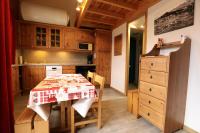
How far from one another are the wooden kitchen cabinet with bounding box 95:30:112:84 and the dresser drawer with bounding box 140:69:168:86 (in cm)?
238

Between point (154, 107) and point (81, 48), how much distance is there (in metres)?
3.23

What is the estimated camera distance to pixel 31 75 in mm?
3674

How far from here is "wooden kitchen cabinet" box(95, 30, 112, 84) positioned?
438 cm

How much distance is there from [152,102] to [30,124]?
1.79m

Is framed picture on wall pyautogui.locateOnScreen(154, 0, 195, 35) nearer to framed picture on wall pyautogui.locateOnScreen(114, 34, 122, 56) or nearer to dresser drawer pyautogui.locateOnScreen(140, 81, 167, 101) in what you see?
dresser drawer pyautogui.locateOnScreen(140, 81, 167, 101)

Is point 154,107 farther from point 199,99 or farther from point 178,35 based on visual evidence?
point 178,35

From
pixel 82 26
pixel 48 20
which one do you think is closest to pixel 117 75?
pixel 82 26

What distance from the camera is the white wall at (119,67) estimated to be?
3693 millimetres

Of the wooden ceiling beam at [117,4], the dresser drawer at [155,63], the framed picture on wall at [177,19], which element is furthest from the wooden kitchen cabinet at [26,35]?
the framed picture on wall at [177,19]

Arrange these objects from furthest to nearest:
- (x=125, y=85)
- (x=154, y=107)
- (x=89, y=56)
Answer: (x=89, y=56), (x=125, y=85), (x=154, y=107)

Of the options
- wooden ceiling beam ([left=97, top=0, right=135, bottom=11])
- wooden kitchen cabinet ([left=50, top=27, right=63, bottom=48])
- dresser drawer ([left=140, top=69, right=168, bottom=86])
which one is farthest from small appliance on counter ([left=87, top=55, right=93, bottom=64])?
dresser drawer ([left=140, top=69, right=168, bottom=86])

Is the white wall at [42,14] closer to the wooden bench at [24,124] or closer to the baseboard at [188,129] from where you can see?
the wooden bench at [24,124]

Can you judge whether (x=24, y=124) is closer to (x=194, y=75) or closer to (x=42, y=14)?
(x=194, y=75)

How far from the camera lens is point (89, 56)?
4.70 meters
